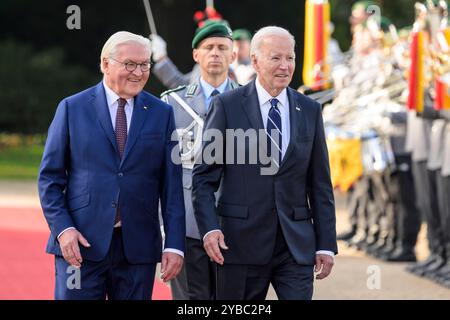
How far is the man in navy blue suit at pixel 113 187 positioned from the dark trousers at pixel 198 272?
118 cm

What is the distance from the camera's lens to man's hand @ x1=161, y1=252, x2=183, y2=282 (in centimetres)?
612

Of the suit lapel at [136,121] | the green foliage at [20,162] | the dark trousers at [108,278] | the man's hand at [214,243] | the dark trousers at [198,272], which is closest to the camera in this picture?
the dark trousers at [108,278]

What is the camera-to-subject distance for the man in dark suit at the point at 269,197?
6.37m

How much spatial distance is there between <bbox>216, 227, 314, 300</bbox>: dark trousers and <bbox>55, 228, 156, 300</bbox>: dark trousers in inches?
17.1

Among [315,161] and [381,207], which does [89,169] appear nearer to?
[315,161]

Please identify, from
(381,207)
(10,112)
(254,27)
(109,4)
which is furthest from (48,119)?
(381,207)

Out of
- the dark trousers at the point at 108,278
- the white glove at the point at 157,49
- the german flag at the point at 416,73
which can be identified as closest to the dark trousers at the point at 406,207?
the german flag at the point at 416,73

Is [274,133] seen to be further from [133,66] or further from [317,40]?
[317,40]

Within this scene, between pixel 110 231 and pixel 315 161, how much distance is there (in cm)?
106

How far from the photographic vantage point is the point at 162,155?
6.24 m

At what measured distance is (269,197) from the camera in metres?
6.38

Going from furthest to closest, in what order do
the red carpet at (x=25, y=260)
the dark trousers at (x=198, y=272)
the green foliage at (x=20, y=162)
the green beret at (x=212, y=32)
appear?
the green foliage at (x=20, y=162) → the red carpet at (x=25, y=260) → the green beret at (x=212, y=32) → the dark trousers at (x=198, y=272)

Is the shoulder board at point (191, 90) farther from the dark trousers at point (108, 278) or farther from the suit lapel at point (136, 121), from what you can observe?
the dark trousers at point (108, 278)
